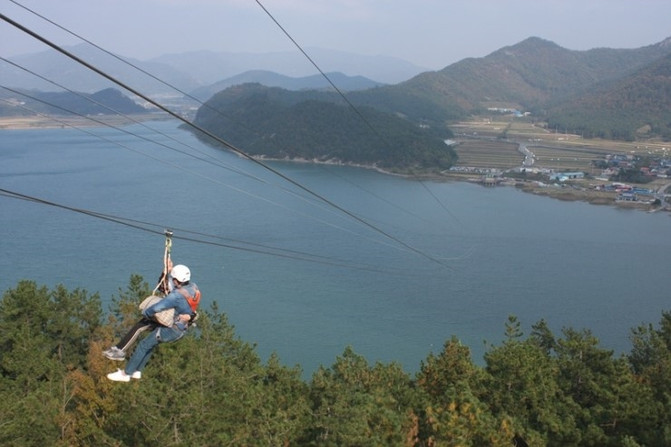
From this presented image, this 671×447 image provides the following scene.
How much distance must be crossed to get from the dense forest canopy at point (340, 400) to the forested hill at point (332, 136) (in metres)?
18.2

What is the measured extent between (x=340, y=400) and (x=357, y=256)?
28.2 ft

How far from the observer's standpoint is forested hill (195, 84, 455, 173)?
2475 centimetres

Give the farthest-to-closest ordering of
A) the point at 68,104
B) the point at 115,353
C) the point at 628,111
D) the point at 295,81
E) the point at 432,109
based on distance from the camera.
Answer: the point at 295,81 → the point at 432,109 → the point at 628,111 → the point at 68,104 → the point at 115,353

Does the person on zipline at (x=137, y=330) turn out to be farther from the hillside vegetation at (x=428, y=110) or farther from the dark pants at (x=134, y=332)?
the hillside vegetation at (x=428, y=110)

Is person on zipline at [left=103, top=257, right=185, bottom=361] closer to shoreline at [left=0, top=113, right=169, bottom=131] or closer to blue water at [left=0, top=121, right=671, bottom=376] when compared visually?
blue water at [left=0, top=121, right=671, bottom=376]

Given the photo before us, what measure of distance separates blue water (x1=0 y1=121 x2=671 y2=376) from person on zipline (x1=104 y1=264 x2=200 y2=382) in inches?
168

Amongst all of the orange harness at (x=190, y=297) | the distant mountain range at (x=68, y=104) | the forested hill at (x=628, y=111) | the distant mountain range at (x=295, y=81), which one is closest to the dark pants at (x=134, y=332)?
the orange harness at (x=190, y=297)

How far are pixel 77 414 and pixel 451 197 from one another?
15460 mm

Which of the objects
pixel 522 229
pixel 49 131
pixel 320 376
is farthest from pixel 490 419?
pixel 49 131

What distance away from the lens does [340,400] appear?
139 inches

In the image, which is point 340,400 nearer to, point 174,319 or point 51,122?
point 174,319

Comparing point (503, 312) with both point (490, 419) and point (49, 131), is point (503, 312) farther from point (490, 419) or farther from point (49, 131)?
point (49, 131)

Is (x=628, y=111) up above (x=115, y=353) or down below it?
above

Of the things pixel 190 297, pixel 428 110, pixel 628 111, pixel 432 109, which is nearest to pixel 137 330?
pixel 190 297
